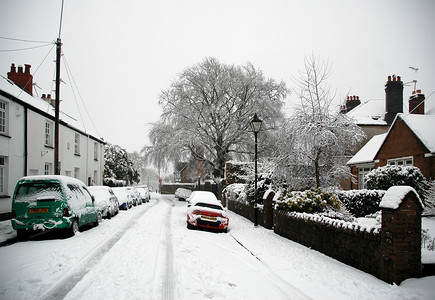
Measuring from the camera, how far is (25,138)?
15.2 metres

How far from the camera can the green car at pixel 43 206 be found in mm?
8781

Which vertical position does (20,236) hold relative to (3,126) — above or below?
below

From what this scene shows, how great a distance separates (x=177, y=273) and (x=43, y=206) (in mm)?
5109

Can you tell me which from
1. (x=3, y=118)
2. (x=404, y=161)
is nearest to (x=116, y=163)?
(x=3, y=118)

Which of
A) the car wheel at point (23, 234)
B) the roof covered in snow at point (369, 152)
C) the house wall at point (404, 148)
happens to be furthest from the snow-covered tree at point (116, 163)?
the car wheel at point (23, 234)

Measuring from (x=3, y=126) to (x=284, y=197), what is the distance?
12.7 meters

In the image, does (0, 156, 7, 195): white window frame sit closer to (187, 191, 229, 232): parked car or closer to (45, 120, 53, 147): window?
(45, 120, 53, 147): window

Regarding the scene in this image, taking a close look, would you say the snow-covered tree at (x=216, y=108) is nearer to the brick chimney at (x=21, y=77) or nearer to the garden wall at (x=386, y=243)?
the brick chimney at (x=21, y=77)

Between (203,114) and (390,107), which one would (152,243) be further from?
(390,107)

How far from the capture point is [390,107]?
3073cm

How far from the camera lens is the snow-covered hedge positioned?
14250mm

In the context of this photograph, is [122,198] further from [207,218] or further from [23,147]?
[207,218]

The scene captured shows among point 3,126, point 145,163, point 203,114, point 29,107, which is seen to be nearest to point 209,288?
point 3,126

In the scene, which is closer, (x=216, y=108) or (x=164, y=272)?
(x=164, y=272)
